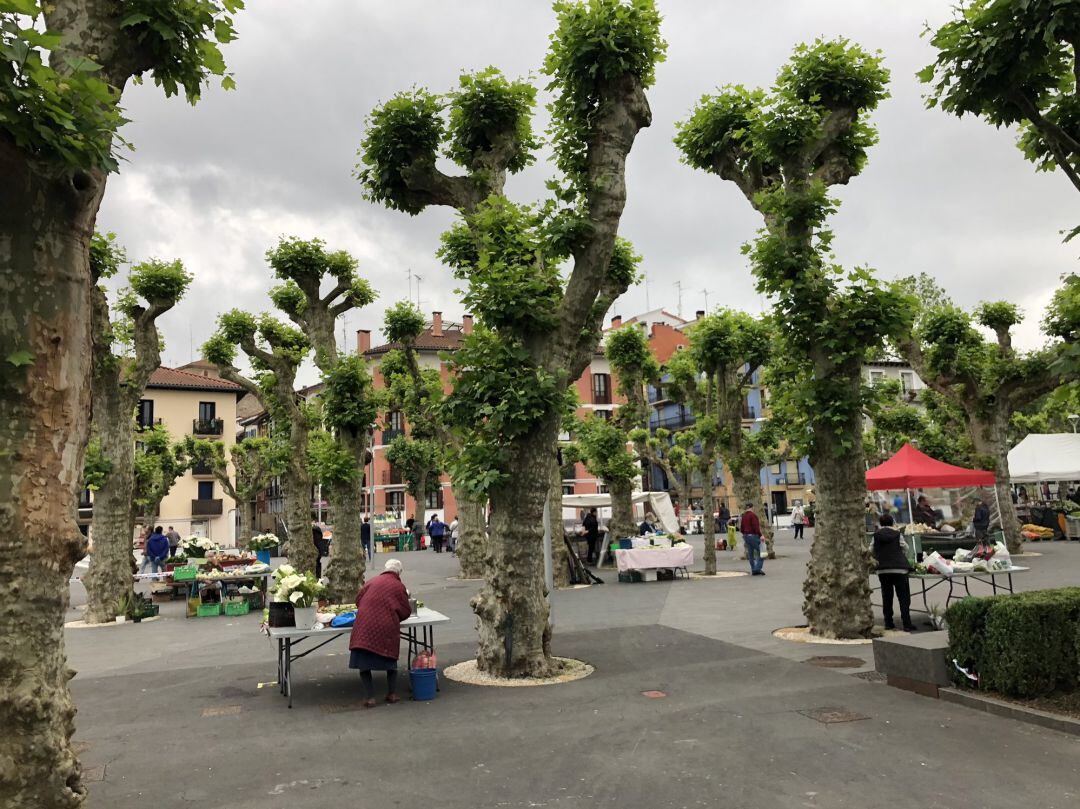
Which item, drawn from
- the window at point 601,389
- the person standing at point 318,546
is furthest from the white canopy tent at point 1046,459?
the window at point 601,389

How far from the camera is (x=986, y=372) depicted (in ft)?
77.3

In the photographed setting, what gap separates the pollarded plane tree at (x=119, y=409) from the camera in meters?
16.3

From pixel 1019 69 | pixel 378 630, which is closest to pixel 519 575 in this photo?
pixel 378 630

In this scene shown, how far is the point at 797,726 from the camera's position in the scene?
677 cm

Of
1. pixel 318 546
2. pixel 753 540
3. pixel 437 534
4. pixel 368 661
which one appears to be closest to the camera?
pixel 368 661

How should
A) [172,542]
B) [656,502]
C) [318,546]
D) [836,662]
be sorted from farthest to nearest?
1. [656,502]
2. [172,542]
3. [318,546]
4. [836,662]

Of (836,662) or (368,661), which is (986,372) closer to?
(836,662)

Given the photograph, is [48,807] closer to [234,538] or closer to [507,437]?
[507,437]

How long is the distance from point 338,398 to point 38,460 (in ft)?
42.1

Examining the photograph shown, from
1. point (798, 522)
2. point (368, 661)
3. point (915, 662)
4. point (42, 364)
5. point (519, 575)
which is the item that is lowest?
point (915, 662)

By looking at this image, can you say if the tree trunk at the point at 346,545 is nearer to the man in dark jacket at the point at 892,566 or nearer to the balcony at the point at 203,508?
the man in dark jacket at the point at 892,566

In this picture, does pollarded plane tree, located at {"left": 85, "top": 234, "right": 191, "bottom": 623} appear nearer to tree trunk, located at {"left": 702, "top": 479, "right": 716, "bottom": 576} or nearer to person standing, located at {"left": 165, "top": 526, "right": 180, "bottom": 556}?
person standing, located at {"left": 165, "top": 526, "right": 180, "bottom": 556}

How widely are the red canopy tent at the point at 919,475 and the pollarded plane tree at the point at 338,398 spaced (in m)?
11.2

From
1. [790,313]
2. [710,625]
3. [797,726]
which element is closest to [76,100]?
[797,726]
